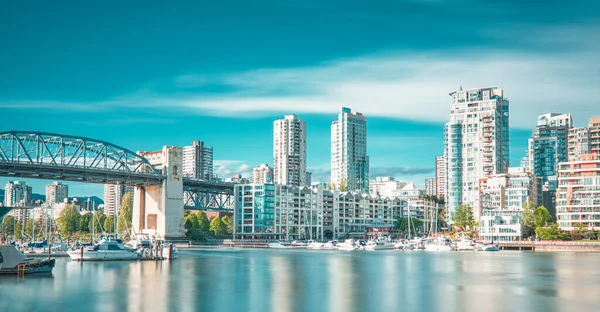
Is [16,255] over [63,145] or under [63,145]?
under

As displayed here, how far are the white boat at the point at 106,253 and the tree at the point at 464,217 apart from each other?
104188 millimetres

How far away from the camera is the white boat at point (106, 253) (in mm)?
93625

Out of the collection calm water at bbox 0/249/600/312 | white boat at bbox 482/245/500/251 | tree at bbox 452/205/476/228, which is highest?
tree at bbox 452/205/476/228

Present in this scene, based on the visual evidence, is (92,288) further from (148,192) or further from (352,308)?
(148,192)

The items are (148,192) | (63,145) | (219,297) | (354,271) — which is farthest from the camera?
(148,192)

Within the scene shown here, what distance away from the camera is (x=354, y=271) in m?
79.1

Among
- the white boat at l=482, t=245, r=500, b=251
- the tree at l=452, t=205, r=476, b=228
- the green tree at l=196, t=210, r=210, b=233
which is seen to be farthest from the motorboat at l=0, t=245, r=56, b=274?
the tree at l=452, t=205, r=476, b=228

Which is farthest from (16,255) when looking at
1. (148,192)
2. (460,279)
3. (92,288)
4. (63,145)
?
(148,192)

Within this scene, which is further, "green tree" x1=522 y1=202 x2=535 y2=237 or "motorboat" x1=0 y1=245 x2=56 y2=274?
"green tree" x1=522 y1=202 x2=535 y2=237

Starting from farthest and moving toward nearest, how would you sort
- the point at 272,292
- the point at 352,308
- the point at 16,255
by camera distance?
the point at 16,255
the point at 272,292
the point at 352,308

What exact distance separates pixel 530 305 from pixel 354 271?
110ft

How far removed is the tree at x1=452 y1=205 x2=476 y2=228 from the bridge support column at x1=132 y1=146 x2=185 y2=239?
72188 millimetres

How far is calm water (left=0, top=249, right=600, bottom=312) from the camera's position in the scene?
46219mm

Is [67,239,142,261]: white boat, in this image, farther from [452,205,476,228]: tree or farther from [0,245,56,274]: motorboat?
[452,205,476,228]: tree
